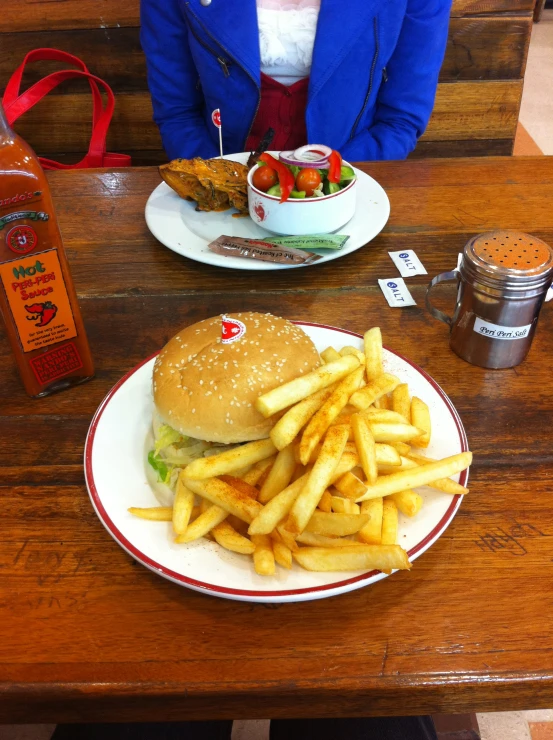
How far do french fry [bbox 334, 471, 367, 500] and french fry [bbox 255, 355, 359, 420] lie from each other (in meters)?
0.16

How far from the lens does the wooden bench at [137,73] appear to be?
3.08 metres

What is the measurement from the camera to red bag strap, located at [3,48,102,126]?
8.82ft

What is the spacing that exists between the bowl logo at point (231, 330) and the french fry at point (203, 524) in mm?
349

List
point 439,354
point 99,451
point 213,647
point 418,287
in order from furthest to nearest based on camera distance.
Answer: point 418,287 → point 439,354 → point 99,451 → point 213,647

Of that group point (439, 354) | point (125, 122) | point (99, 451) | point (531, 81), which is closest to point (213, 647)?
point (99, 451)

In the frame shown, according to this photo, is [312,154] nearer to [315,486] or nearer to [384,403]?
[384,403]

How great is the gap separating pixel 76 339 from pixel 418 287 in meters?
0.92

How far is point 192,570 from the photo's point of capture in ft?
3.28

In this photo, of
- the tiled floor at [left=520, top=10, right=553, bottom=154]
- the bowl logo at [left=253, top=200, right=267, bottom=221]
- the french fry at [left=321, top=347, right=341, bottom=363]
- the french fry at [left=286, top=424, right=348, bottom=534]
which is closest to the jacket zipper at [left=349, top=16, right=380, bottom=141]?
the bowl logo at [left=253, top=200, right=267, bottom=221]

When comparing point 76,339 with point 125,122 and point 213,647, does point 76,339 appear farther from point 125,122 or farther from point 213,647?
point 125,122

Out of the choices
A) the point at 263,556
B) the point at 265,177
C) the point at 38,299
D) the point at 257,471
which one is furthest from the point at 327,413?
the point at 265,177

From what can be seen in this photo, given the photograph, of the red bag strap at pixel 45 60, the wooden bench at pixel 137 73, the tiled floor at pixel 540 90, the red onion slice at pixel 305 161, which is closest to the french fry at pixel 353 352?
the red onion slice at pixel 305 161

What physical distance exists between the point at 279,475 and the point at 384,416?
23 centimetres

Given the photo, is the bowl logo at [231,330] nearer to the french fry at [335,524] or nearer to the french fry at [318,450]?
the french fry at [318,450]
